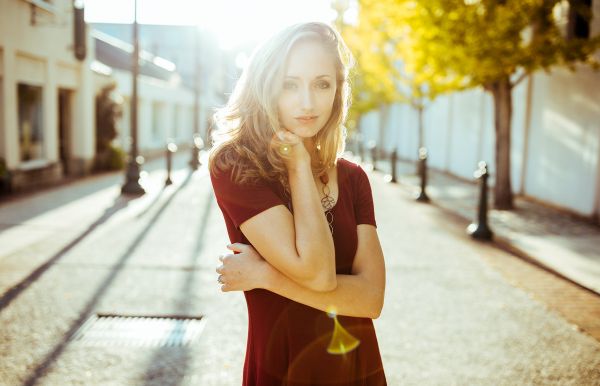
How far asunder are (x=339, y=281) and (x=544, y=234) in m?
8.43

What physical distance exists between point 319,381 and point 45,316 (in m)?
3.86

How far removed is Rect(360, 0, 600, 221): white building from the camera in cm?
1138

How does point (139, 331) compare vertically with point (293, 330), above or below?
below

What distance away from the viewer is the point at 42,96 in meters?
15.9

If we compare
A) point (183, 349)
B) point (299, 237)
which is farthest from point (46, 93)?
point (299, 237)

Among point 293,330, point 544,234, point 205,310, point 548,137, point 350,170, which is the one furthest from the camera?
point 548,137

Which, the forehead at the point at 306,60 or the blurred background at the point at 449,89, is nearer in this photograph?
the forehead at the point at 306,60

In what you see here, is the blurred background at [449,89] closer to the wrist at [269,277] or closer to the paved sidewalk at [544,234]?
the paved sidewalk at [544,234]

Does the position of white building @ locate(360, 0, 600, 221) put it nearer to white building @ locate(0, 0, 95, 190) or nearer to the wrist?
the wrist

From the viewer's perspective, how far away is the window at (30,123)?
14.7m

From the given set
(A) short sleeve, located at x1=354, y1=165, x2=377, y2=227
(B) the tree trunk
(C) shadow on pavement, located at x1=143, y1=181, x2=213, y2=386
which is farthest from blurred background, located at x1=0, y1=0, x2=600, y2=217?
(A) short sleeve, located at x1=354, y1=165, x2=377, y2=227

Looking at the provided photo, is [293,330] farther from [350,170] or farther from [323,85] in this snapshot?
[323,85]

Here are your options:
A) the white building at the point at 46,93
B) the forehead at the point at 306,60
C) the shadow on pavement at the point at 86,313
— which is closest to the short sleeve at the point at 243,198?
the forehead at the point at 306,60

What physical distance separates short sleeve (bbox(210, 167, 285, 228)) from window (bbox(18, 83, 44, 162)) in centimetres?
1422
